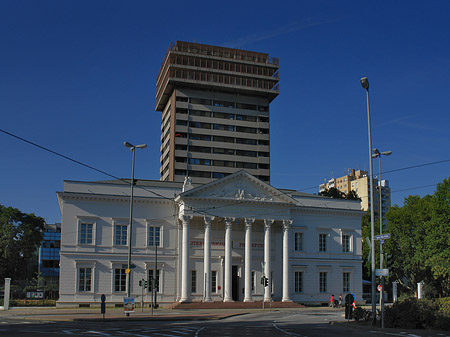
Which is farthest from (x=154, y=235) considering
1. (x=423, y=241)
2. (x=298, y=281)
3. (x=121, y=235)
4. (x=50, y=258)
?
(x=50, y=258)

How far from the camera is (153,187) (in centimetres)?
5462

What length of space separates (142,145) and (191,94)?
229ft

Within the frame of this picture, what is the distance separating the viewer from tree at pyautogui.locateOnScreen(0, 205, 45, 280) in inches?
2891

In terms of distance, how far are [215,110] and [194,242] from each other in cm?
5645

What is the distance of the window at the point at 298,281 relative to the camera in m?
58.1

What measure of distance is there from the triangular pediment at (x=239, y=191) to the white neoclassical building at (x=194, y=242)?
10 centimetres

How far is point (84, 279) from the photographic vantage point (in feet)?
169

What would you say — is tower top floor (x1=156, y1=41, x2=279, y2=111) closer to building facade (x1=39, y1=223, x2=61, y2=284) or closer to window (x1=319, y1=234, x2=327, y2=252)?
building facade (x1=39, y1=223, x2=61, y2=284)

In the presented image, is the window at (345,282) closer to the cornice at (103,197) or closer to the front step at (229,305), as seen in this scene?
the front step at (229,305)

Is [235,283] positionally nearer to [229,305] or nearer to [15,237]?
[229,305]

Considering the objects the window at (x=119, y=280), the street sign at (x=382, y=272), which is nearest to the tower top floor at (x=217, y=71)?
the window at (x=119, y=280)

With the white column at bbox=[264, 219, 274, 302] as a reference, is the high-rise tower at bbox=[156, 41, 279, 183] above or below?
above

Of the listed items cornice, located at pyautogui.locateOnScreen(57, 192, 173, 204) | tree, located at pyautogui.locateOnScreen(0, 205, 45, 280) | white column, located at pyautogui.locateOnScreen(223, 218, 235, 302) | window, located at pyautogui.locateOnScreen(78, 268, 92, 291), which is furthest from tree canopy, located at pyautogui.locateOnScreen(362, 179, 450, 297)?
tree, located at pyautogui.locateOnScreen(0, 205, 45, 280)

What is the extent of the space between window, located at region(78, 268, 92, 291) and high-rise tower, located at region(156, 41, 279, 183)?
53.3 metres
